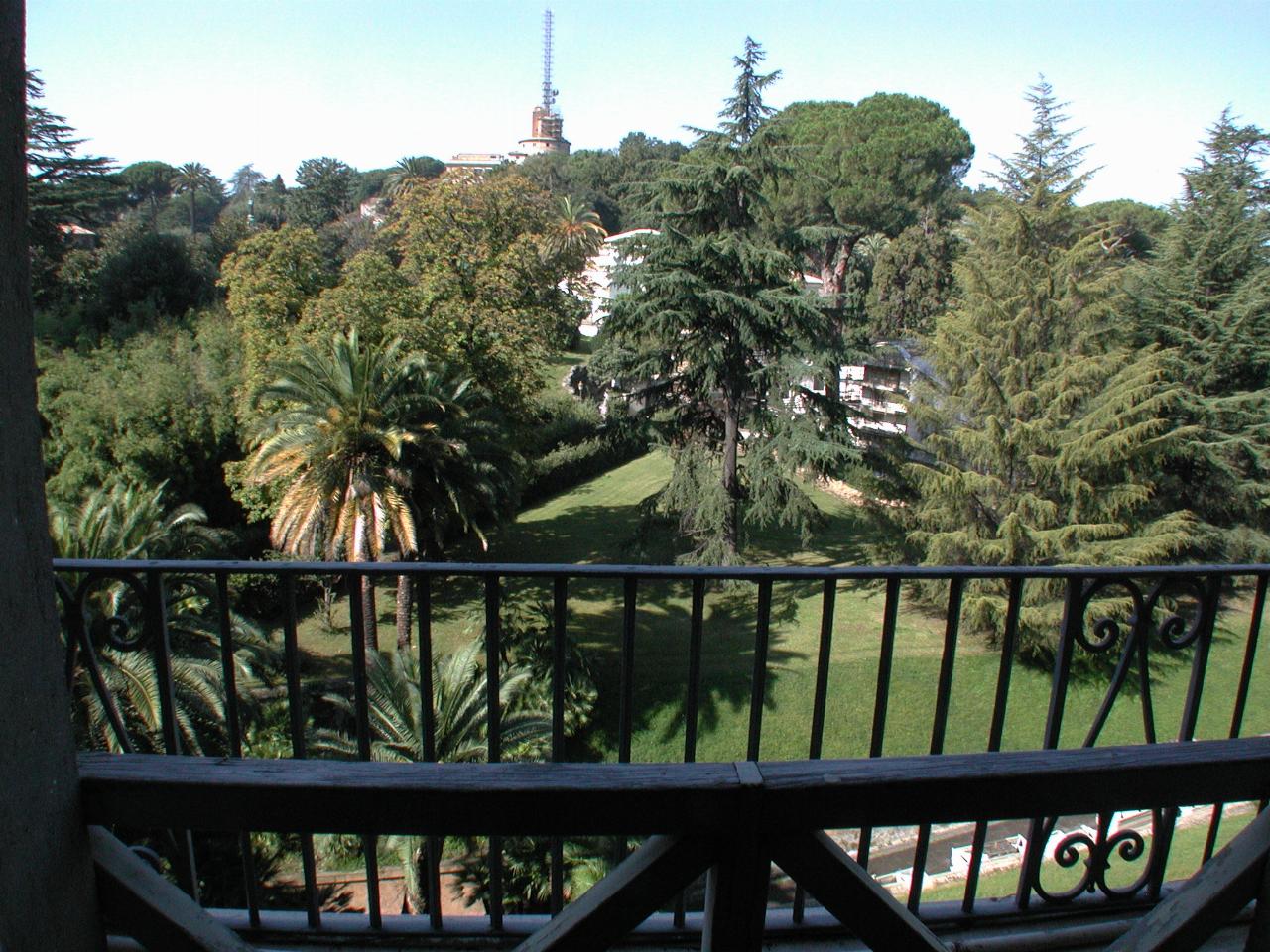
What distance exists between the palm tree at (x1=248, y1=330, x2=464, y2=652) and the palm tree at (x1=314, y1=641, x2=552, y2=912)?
3.57m

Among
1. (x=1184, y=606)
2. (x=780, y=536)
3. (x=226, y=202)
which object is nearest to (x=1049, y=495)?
(x=1184, y=606)

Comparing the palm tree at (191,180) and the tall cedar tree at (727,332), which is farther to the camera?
the palm tree at (191,180)

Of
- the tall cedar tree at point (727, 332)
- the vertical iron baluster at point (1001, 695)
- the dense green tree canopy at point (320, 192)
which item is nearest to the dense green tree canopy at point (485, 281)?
the tall cedar tree at point (727, 332)

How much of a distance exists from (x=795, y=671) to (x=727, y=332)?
670cm

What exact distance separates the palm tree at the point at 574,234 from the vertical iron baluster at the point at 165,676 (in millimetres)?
18614

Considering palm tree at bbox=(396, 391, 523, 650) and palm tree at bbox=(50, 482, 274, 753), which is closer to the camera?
palm tree at bbox=(50, 482, 274, 753)

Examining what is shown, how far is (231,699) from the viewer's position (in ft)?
7.27

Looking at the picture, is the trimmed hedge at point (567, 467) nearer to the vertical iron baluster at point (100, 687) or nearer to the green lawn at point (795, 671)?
the green lawn at point (795, 671)

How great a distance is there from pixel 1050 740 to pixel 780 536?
18.6m

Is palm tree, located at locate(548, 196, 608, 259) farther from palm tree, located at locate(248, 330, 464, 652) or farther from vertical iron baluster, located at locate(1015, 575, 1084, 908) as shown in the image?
vertical iron baluster, located at locate(1015, 575, 1084, 908)

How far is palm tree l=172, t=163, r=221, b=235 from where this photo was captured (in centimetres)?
5181

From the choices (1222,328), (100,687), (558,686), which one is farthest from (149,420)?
(1222,328)

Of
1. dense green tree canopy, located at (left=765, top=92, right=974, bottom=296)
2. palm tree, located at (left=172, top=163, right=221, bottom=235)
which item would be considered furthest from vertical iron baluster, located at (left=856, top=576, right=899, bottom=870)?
palm tree, located at (left=172, top=163, right=221, bottom=235)

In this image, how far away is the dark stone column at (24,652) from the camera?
40.8 inches
